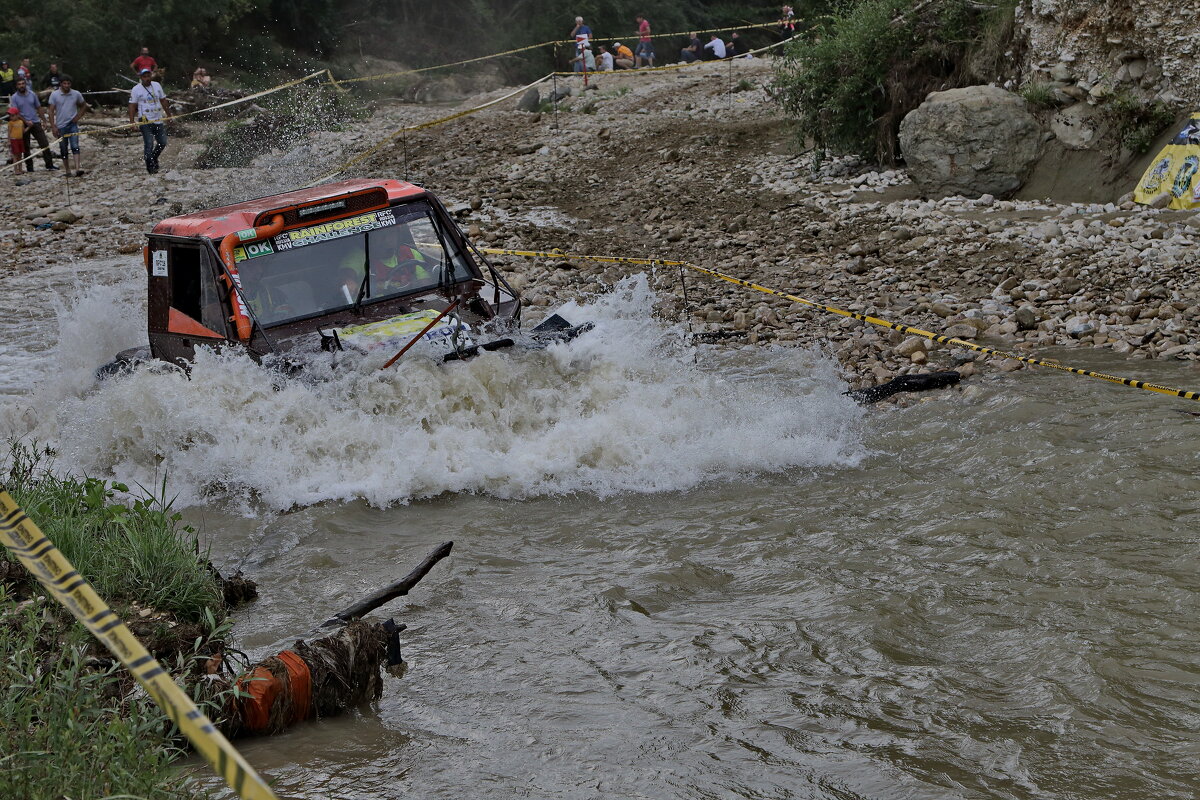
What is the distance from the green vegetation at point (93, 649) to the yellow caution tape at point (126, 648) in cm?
51

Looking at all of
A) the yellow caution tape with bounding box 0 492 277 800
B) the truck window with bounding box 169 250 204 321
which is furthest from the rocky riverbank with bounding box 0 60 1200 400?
the yellow caution tape with bounding box 0 492 277 800

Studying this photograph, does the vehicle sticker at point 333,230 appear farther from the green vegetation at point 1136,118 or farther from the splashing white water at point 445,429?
the green vegetation at point 1136,118

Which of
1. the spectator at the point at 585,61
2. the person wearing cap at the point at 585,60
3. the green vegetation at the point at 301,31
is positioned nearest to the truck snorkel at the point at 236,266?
the person wearing cap at the point at 585,60

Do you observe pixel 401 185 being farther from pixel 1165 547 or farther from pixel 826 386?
pixel 1165 547

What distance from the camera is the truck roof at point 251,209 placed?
802cm

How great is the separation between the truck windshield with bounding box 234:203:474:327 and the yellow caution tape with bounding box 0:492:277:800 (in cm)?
515

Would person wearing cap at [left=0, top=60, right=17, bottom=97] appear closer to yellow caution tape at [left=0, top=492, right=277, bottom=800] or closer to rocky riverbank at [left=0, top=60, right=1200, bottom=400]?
rocky riverbank at [left=0, top=60, right=1200, bottom=400]

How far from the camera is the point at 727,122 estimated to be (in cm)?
2125

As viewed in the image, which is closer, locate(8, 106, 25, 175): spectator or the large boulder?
the large boulder

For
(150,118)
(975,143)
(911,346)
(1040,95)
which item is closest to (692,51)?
(150,118)

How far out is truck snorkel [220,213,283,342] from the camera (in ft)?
25.7

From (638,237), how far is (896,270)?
4.15m

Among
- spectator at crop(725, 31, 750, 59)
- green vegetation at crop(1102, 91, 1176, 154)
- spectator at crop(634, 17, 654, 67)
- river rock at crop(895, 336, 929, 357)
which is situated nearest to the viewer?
river rock at crop(895, 336, 929, 357)

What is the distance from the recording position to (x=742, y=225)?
14641mm
